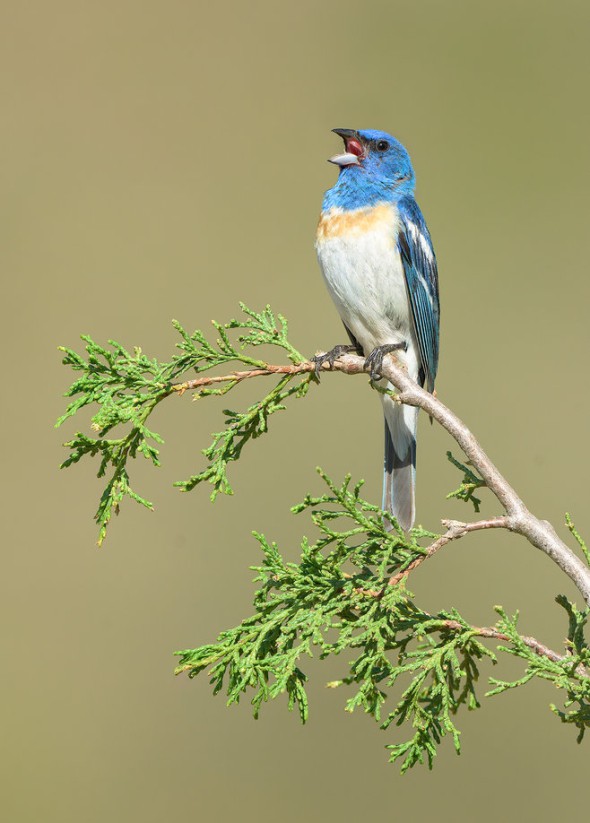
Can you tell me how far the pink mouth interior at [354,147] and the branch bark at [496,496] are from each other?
5.20 feet

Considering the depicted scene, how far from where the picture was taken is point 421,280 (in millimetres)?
3426

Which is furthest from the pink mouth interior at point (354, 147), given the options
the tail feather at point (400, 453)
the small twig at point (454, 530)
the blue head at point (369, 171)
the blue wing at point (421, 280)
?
the small twig at point (454, 530)

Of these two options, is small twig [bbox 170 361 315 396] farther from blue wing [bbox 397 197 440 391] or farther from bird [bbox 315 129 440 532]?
blue wing [bbox 397 197 440 391]

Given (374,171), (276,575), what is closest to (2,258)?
(374,171)

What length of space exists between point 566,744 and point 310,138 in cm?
523

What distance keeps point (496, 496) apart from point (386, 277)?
1519mm

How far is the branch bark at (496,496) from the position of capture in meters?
1.74

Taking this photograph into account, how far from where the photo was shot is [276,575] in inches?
79.4

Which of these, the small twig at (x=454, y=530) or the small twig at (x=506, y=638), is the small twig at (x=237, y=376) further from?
the small twig at (x=506, y=638)

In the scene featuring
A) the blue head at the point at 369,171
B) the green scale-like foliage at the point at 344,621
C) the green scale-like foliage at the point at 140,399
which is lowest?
the green scale-like foliage at the point at 344,621

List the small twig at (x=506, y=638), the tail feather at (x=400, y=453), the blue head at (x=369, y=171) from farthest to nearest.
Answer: the blue head at (x=369, y=171) → the tail feather at (x=400, y=453) → the small twig at (x=506, y=638)

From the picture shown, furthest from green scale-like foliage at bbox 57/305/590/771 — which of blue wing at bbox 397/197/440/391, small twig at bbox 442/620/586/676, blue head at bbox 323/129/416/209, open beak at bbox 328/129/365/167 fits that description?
open beak at bbox 328/129/365/167

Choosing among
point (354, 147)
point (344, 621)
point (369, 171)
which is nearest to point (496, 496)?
point (344, 621)

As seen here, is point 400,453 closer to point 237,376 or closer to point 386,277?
point 386,277
